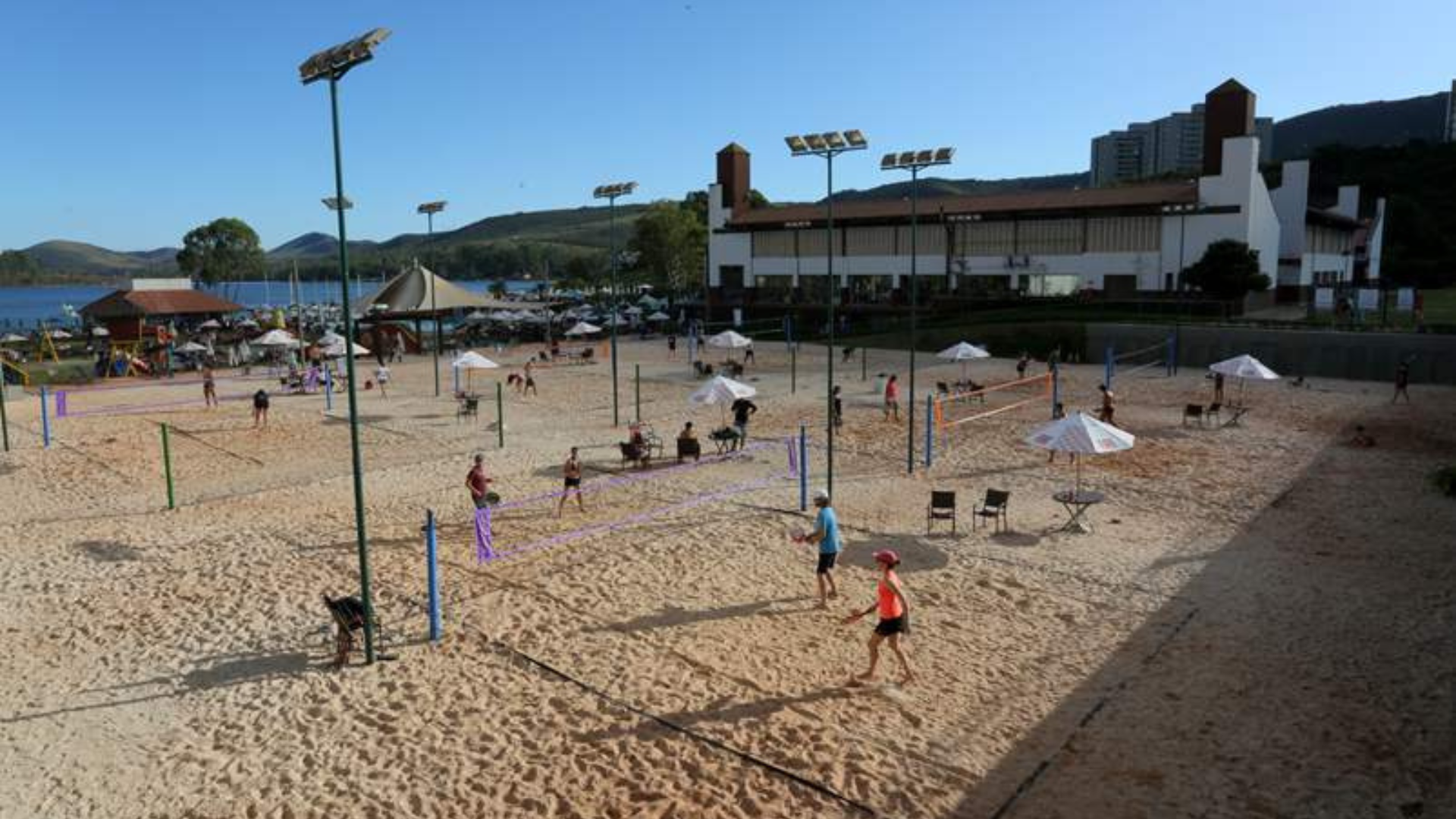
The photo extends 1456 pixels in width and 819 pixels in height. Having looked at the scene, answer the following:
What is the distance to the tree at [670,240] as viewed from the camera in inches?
3140

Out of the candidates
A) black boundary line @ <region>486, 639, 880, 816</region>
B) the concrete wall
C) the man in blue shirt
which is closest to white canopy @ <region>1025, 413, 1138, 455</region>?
the man in blue shirt

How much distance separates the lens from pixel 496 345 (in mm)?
52875

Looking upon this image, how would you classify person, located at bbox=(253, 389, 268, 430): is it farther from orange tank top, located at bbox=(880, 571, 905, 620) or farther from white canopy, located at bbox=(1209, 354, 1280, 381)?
white canopy, located at bbox=(1209, 354, 1280, 381)

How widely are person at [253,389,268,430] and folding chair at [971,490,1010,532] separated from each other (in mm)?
19052

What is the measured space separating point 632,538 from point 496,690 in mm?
5355

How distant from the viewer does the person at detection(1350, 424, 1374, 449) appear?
21.2 meters

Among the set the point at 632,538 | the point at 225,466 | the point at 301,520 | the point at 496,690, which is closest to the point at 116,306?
the point at 225,466

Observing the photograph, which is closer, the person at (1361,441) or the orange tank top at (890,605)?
the orange tank top at (890,605)

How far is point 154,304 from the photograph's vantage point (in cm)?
5194

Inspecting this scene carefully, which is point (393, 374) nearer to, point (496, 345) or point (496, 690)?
point (496, 345)

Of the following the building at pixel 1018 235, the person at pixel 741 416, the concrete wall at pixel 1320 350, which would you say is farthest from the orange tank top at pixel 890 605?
the concrete wall at pixel 1320 350

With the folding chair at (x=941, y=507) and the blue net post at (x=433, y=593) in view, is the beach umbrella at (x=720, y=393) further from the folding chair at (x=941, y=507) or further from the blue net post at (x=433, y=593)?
the blue net post at (x=433, y=593)

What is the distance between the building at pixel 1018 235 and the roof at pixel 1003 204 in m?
0.12

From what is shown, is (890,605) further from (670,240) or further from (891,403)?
(670,240)
